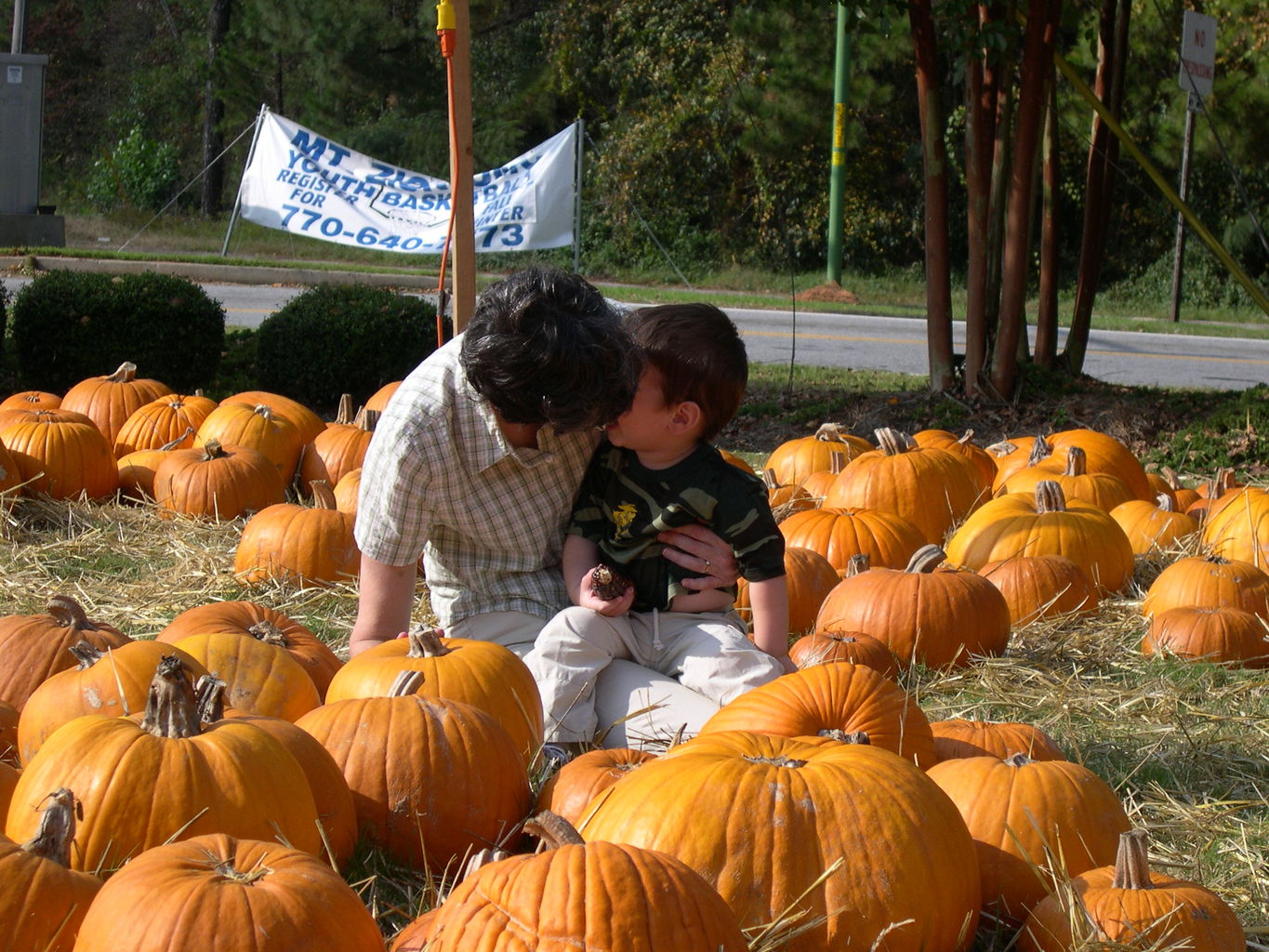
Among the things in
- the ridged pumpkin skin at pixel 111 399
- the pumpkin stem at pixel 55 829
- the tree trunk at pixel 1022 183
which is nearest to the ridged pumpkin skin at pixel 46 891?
the pumpkin stem at pixel 55 829

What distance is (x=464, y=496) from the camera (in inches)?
120

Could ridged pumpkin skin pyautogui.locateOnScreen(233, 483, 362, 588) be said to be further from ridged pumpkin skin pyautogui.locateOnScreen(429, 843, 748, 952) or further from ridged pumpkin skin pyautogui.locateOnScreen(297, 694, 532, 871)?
ridged pumpkin skin pyautogui.locateOnScreen(429, 843, 748, 952)

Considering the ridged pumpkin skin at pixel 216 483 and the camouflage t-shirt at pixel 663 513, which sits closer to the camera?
the camouflage t-shirt at pixel 663 513

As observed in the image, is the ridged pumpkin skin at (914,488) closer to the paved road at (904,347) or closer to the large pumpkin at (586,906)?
the large pumpkin at (586,906)

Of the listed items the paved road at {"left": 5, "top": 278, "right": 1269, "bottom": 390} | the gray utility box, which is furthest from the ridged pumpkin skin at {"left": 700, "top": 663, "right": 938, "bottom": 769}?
the gray utility box

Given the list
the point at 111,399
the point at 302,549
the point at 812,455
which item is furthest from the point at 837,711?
the point at 111,399

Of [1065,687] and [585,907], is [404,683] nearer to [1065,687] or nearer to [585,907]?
[585,907]

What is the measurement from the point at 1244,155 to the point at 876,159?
7362 millimetres

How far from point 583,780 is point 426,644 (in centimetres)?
53

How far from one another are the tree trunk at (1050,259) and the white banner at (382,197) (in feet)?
22.6

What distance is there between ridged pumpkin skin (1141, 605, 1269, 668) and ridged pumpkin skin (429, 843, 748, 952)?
105 inches

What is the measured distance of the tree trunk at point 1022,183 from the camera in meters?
7.64

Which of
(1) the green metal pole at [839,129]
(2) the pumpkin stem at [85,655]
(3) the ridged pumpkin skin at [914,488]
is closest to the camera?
(2) the pumpkin stem at [85,655]

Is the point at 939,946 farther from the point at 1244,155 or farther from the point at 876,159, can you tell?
the point at 876,159
